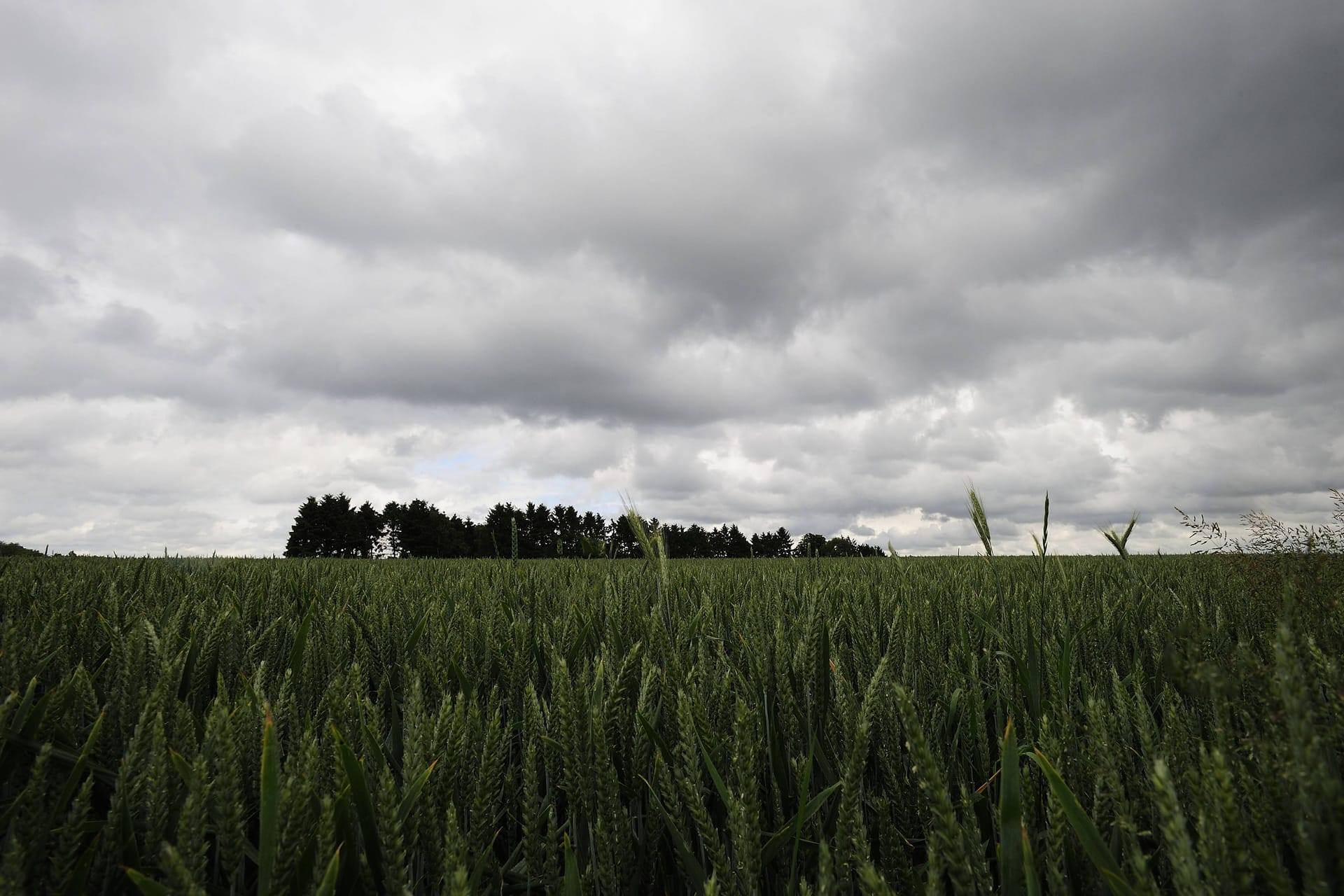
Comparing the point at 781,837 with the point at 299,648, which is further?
the point at 299,648

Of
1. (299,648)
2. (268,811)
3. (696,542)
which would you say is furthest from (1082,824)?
(696,542)

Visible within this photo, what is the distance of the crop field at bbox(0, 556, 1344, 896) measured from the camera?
2.69 ft

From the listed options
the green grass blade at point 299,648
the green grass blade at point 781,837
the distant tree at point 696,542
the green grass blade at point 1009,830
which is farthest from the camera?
the distant tree at point 696,542

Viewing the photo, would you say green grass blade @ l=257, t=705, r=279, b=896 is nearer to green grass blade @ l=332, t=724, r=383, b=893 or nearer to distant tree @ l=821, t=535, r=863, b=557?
green grass blade @ l=332, t=724, r=383, b=893

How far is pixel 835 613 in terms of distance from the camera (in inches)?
112

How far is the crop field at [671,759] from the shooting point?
0.82 metres

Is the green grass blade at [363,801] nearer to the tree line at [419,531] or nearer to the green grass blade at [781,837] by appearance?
the green grass blade at [781,837]

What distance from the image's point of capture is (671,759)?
1.40 metres

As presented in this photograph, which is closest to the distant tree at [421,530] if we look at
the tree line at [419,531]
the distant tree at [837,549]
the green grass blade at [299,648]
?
the tree line at [419,531]

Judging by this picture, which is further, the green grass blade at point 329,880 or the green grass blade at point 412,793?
the green grass blade at point 412,793

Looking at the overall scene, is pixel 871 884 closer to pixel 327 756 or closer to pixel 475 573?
pixel 327 756

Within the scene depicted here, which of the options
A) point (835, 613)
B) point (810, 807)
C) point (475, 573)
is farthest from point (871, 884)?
point (475, 573)

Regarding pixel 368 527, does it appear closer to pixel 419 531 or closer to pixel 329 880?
pixel 419 531

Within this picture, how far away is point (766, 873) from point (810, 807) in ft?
0.48
